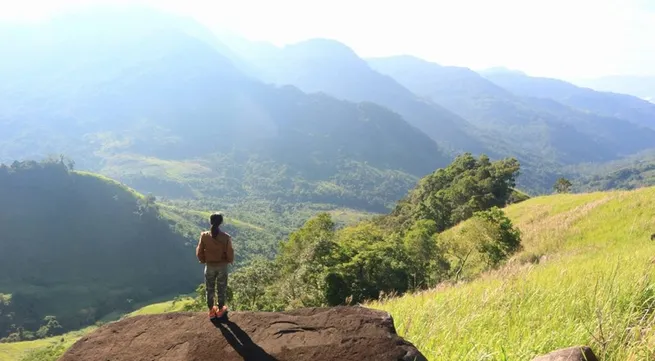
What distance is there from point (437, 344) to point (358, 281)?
2656 centimetres

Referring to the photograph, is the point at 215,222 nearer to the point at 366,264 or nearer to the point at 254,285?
the point at 366,264

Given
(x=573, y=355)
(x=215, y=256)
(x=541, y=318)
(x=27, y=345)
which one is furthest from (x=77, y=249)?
(x=573, y=355)

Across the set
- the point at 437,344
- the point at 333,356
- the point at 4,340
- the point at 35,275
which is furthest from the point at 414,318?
the point at 35,275

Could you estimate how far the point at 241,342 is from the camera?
5.57m

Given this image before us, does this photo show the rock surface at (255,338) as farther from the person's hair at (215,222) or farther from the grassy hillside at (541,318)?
the person's hair at (215,222)

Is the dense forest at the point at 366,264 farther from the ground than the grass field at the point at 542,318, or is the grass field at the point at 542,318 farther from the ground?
the grass field at the point at 542,318

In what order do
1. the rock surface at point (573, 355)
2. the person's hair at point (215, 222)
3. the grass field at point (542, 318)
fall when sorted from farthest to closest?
1. the person's hair at point (215, 222)
2. the grass field at point (542, 318)
3. the rock surface at point (573, 355)

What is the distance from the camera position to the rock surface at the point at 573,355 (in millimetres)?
3867

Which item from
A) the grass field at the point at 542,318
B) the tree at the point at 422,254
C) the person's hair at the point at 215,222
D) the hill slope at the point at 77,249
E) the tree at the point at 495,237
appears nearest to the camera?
the grass field at the point at 542,318

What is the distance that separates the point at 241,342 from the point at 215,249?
76.3 inches

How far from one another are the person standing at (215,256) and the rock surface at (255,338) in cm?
53

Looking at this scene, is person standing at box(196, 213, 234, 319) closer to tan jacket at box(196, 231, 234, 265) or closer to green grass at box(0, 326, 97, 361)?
tan jacket at box(196, 231, 234, 265)

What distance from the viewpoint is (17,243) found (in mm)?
161250

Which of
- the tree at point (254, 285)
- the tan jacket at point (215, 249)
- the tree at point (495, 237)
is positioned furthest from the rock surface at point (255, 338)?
the tree at point (254, 285)
